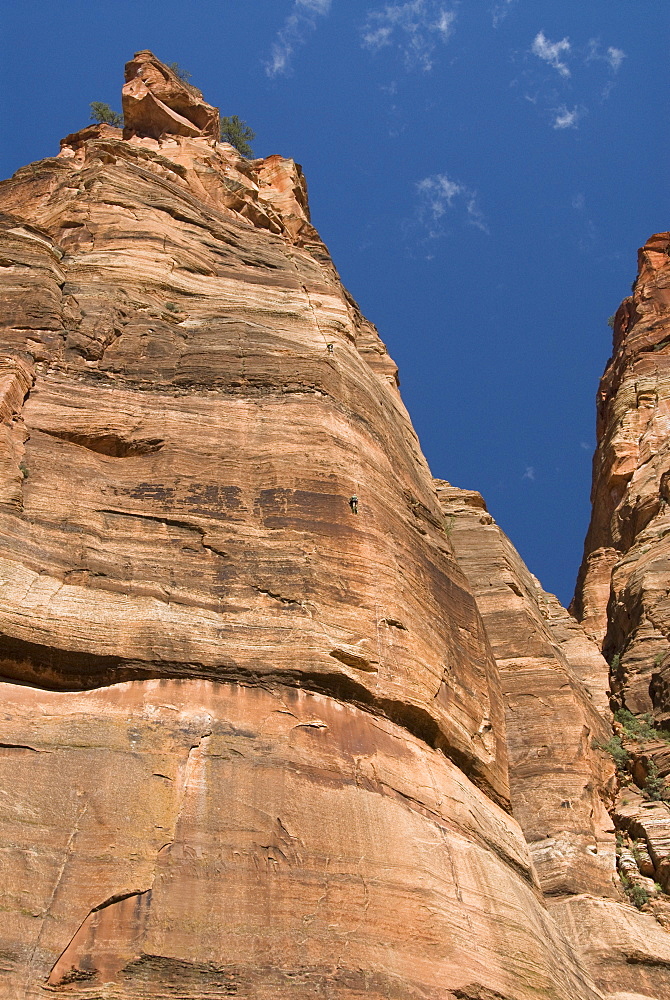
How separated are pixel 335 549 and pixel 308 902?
5.04m

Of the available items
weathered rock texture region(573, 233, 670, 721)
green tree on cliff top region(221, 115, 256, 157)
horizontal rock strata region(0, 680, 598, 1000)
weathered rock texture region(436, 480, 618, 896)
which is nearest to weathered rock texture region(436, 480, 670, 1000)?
weathered rock texture region(436, 480, 618, 896)

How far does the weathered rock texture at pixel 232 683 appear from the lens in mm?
8727

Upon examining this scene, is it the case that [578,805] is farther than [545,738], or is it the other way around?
[545,738]

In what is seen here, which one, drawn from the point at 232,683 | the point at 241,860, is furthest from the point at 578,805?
the point at 241,860

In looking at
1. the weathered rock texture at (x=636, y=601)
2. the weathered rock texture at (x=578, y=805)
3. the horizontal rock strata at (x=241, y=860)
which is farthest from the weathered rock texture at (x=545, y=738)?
the horizontal rock strata at (x=241, y=860)

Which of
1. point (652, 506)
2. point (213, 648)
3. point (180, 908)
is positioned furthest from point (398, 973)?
point (652, 506)

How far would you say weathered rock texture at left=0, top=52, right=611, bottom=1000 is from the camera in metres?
8.73

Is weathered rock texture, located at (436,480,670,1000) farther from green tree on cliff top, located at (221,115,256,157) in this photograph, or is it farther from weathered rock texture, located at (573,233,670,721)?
green tree on cliff top, located at (221,115,256,157)

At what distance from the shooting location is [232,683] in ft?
35.9

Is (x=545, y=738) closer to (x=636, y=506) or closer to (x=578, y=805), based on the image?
(x=578, y=805)

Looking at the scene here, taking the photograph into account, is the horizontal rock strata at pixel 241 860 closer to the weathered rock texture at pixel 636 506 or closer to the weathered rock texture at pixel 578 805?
the weathered rock texture at pixel 578 805

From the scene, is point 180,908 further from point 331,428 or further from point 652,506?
point 652,506

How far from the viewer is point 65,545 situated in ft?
39.1

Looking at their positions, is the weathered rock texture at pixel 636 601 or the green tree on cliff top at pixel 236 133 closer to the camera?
Result: the weathered rock texture at pixel 636 601
